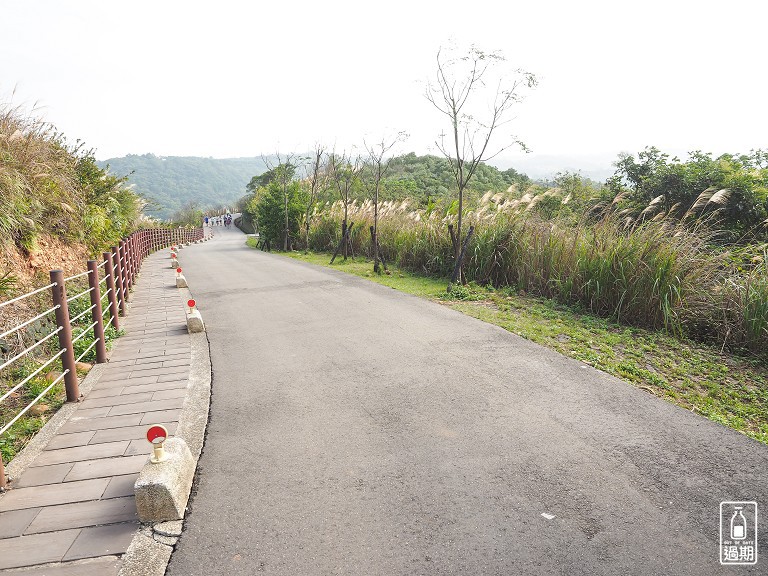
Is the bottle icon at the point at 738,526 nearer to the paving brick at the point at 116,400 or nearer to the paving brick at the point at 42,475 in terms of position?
the paving brick at the point at 42,475

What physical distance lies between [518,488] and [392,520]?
89cm

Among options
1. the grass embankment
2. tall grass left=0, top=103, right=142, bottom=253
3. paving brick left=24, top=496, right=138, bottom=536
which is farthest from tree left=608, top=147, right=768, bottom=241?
tall grass left=0, top=103, right=142, bottom=253

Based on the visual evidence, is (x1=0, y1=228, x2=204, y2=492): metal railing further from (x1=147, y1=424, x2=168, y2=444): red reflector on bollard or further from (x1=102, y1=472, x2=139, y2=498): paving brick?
(x1=147, y1=424, x2=168, y2=444): red reflector on bollard

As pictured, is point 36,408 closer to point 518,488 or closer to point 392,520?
point 392,520

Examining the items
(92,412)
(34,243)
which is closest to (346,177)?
(34,243)

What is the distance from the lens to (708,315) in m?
7.01

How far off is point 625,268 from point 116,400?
7405 millimetres

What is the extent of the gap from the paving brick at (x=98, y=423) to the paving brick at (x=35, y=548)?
1.54 metres

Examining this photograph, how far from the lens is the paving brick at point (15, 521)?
2928 millimetres

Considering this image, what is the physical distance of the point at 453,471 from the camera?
11.6 feet

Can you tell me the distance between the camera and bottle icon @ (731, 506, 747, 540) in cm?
281

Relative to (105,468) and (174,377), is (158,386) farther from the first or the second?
(105,468)

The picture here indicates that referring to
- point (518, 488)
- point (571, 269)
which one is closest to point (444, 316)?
point (571, 269)

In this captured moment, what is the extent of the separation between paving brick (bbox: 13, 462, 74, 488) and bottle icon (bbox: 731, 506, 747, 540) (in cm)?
425
